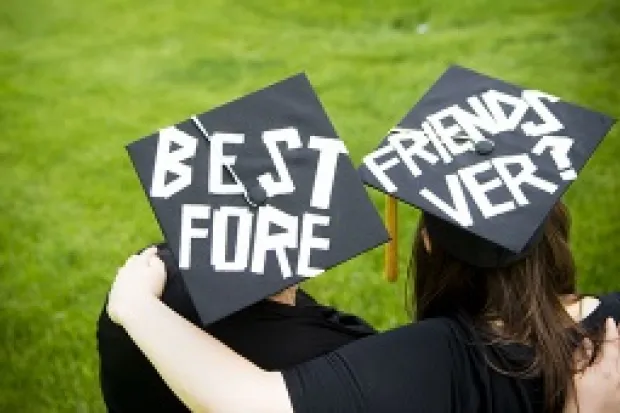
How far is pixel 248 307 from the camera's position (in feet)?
5.73

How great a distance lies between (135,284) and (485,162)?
798 mm

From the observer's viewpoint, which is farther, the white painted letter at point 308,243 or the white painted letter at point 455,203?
the white painted letter at point 455,203

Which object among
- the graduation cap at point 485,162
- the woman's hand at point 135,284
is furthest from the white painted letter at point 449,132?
the woman's hand at point 135,284

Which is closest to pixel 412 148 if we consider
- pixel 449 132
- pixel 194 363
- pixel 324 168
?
pixel 449 132

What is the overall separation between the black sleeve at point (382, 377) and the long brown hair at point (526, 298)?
117 millimetres

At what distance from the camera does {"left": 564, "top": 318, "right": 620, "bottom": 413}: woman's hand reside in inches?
67.6

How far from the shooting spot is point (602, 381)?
1.72 metres

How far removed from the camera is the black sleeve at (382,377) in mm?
1569

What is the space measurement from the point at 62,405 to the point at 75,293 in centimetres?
55

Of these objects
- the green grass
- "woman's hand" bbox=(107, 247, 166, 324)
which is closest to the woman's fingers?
"woman's hand" bbox=(107, 247, 166, 324)

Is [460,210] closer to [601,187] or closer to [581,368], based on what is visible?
[581,368]

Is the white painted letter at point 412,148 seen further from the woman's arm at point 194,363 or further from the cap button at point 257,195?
the woman's arm at point 194,363

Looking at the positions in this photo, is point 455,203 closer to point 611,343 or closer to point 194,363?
point 611,343

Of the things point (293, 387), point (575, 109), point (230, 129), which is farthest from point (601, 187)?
point (293, 387)
